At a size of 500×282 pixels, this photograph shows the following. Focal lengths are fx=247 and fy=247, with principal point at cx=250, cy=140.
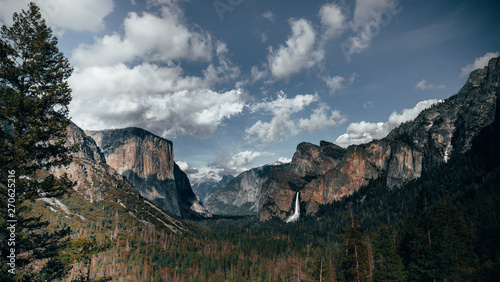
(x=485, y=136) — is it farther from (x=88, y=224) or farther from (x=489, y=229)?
(x=88, y=224)

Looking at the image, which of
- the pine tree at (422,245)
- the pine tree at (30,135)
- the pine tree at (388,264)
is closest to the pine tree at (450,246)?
the pine tree at (422,245)

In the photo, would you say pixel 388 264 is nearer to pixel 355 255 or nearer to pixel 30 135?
pixel 355 255

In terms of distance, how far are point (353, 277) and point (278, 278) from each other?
78.7m

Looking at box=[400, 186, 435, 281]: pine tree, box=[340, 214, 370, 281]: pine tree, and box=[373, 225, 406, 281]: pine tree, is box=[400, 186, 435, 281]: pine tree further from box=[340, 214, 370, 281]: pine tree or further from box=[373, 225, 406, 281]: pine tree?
box=[340, 214, 370, 281]: pine tree

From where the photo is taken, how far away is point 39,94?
14.2 metres

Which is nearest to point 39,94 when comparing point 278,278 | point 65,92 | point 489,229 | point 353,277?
point 65,92
